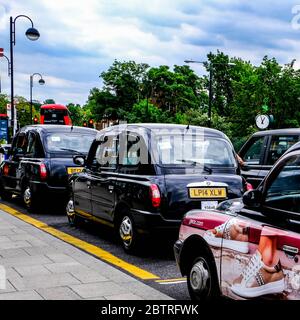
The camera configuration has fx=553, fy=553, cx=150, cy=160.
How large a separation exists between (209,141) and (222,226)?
10.8 feet

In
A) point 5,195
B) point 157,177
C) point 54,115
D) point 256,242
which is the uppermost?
point 54,115

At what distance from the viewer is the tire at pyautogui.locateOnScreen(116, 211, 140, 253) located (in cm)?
694

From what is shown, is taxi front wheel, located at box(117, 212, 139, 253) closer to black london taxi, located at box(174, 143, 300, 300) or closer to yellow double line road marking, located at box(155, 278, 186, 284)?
yellow double line road marking, located at box(155, 278, 186, 284)

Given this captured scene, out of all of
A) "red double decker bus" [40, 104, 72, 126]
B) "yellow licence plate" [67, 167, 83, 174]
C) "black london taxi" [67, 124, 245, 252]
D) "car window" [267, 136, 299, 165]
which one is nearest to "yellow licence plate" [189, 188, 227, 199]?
"black london taxi" [67, 124, 245, 252]

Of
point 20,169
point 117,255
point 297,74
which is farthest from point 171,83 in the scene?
point 117,255

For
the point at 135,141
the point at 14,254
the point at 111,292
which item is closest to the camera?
the point at 111,292

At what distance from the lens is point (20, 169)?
12.0 metres

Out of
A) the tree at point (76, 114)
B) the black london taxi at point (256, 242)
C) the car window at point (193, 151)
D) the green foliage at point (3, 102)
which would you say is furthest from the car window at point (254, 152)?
the tree at point (76, 114)

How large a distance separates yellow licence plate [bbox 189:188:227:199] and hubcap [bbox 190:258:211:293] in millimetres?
2061

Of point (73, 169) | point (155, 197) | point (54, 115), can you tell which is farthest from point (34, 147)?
point (54, 115)

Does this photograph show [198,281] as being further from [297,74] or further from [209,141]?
[297,74]

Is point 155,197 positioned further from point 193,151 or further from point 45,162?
point 45,162

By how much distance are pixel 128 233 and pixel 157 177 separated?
878 millimetres

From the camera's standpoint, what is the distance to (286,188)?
3.83 m
